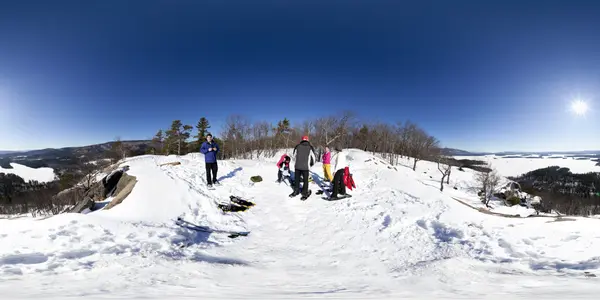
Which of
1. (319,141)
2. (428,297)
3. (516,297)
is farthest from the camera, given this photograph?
(319,141)

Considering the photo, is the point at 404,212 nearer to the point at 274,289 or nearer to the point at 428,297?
the point at 428,297

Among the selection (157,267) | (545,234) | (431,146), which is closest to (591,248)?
(545,234)

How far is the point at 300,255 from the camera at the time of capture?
214 inches

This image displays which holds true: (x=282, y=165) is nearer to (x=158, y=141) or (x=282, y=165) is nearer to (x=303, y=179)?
(x=303, y=179)

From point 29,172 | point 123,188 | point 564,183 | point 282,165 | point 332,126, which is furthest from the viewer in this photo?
point 564,183

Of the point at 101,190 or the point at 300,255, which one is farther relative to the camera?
the point at 101,190

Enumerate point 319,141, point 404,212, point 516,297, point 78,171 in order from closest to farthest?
point 516,297
point 404,212
point 78,171
point 319,141

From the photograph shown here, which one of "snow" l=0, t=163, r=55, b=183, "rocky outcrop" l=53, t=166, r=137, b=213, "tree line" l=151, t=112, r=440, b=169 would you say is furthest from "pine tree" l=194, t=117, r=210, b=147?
"snow" l=0, t=163, r=55, b=183

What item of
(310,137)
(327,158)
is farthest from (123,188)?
(310,137)

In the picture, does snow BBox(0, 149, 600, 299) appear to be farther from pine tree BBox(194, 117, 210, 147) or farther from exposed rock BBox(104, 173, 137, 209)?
pine tree BBox(194, 117, 210, 147)

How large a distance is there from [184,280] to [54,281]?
1.74 m

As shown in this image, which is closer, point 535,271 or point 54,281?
point 54,281

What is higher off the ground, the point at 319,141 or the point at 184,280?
the point at 319,141

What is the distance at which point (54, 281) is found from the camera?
11.3 ft
